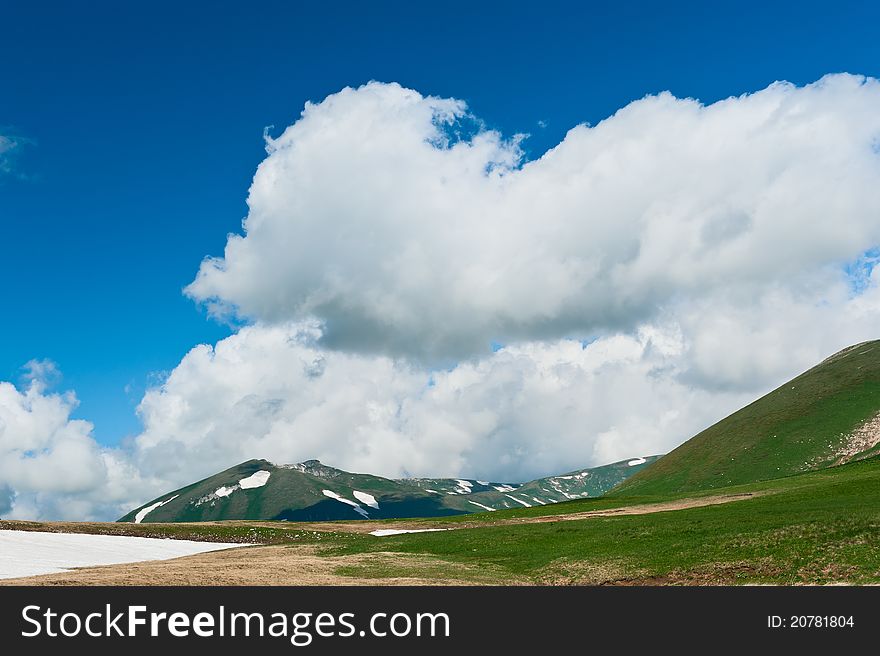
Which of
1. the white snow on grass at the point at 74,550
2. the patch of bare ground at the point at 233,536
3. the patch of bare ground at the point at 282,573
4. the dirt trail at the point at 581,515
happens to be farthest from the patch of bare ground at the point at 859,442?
the white snow on grass at the point at 74,550

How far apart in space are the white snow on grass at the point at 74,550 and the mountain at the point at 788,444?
129m

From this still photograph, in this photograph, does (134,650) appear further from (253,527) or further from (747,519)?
(253,527)

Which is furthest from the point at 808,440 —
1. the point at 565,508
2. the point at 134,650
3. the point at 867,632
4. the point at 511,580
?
the point at 134,650

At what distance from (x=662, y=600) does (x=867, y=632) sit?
22.5 feet

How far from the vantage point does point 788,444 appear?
171m

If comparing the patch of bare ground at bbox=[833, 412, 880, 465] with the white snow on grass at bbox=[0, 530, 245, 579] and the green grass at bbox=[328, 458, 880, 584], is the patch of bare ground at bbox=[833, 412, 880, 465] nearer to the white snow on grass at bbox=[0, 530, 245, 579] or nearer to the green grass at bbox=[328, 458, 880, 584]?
the green grass at bbox=[328, 458, 880, 584]

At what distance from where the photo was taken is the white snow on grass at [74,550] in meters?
52.0

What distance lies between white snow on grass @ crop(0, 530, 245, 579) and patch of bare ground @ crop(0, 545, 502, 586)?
523cm

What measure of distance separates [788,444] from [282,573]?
163 m

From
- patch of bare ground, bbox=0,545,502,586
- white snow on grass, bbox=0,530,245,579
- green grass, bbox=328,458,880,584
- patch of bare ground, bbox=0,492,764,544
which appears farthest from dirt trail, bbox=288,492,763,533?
patch of bare ground, bbox=0,545,502,586

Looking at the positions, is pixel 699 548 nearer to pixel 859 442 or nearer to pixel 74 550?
pixel 74 550

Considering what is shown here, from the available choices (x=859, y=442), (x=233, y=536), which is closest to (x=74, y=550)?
(x=233, y=536)

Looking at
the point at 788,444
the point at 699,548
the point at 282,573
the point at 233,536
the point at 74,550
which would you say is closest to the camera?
the point at 699,548

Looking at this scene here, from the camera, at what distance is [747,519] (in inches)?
2276
